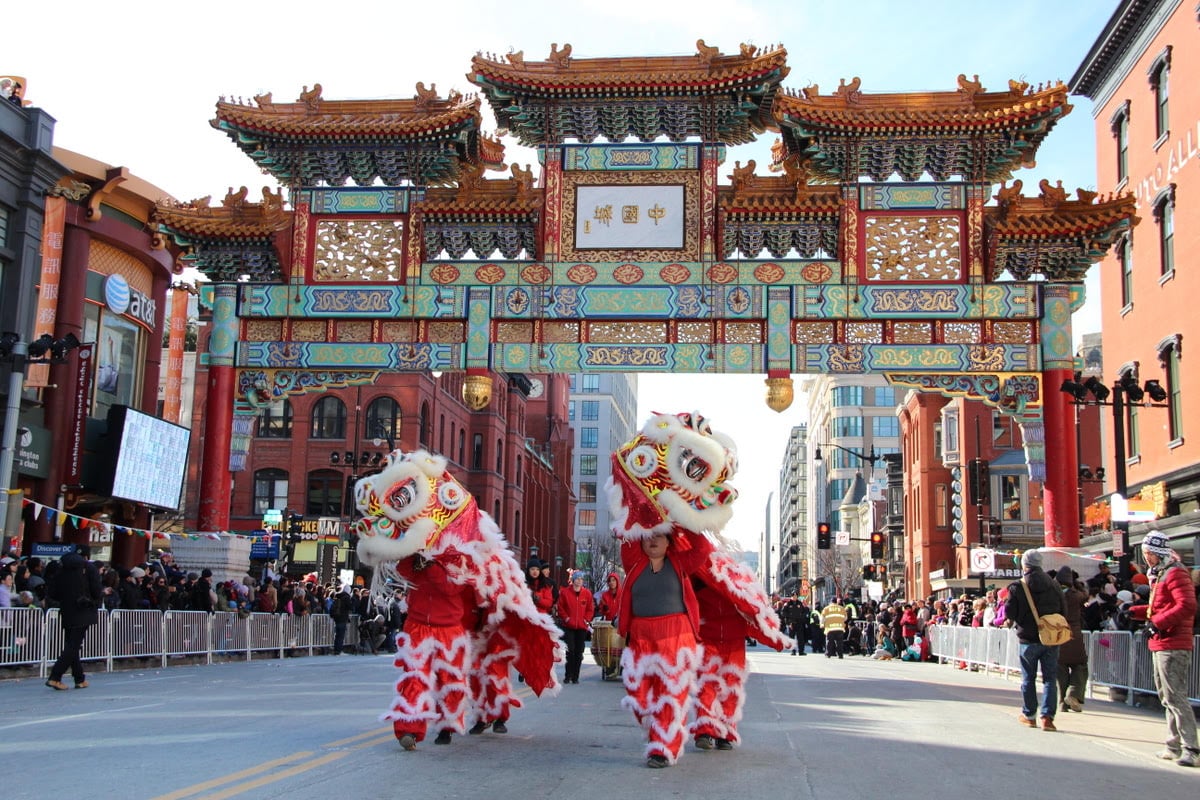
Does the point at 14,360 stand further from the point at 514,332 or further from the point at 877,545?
the point at 877,545

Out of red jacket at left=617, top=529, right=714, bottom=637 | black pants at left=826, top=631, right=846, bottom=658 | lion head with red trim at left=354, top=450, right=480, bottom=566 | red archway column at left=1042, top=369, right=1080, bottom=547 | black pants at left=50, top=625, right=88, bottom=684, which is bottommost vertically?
black pants at left=826, top=631, right=846, bottom=658

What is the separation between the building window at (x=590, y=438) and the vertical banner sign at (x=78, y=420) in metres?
102

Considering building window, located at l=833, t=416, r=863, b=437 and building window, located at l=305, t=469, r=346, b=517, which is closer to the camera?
building window, located at l=305, t=469, r=346, b=517

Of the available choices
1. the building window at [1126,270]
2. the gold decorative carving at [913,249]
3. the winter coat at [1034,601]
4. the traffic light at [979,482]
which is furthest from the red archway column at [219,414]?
the traffic light at [979,482]

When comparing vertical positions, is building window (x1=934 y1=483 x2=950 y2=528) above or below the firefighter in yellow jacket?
above

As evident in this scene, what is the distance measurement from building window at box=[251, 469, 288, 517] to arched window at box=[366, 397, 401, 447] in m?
4.18

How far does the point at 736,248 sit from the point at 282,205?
9247 millimetres

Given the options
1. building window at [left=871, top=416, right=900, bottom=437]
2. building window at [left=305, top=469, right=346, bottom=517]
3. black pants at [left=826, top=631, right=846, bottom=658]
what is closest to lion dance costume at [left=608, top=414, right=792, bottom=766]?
black pants at [left=826, top=631, right=846, bottom=658]

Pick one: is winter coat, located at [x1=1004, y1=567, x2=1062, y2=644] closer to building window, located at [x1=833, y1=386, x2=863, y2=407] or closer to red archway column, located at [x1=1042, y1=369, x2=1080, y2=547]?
red archway column, located at [x1=1042, y1=369, x2=1080, y2=547]

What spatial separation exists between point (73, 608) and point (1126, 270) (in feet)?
84.5

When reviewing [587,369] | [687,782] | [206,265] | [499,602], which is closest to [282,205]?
[206,265]

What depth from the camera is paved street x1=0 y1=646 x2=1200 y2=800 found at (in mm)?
7621

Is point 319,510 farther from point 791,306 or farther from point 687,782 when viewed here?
point 687,782

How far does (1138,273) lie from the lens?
30.4 meters
